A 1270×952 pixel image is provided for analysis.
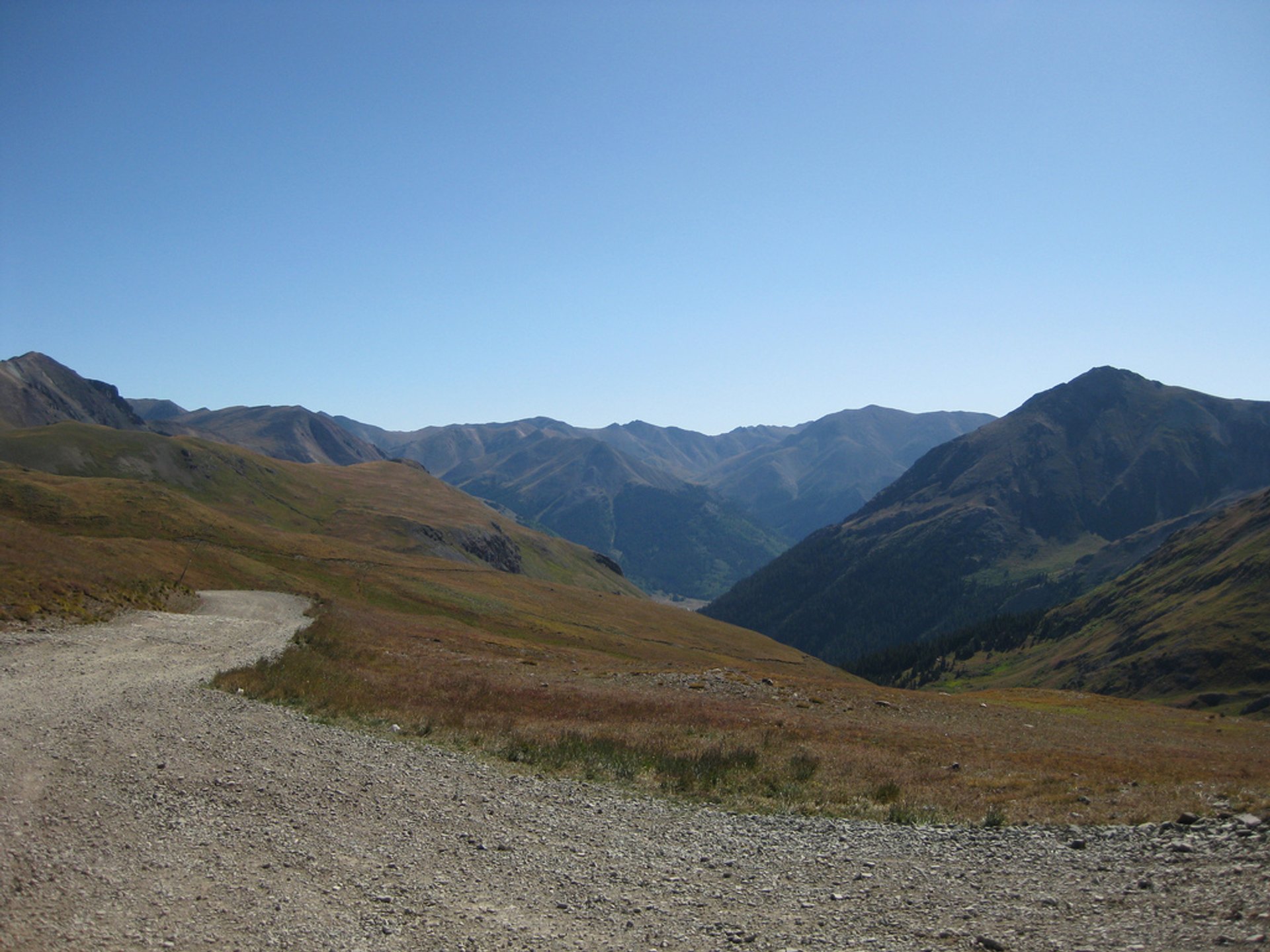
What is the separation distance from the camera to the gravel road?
10156mm

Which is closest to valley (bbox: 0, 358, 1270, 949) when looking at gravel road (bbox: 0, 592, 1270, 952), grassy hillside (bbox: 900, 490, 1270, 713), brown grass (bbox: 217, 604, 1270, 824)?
gravel road (bbox: 0, 592, 1270, 952)

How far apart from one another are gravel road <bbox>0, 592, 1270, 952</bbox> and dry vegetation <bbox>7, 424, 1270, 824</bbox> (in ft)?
8.26

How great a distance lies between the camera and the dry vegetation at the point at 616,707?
63.5 feet

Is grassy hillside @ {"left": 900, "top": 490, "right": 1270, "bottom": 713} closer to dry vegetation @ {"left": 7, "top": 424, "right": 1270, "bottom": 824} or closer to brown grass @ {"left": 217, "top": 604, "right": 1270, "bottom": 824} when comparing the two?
dry vegetation @ {"left": 7, "top": 424, "right": 1270, "bottom": 824}

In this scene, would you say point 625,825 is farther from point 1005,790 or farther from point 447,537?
point 447,537

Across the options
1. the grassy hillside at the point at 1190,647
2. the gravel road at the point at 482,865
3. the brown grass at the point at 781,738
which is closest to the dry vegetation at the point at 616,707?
the brown grass at the point at 781,738

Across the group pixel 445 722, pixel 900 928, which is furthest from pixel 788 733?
pixel 900 928

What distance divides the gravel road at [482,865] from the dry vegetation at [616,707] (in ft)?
8.26

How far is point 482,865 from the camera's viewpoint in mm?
12648

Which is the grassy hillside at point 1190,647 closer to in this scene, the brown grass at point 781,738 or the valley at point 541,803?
the brown grass at point 781,738

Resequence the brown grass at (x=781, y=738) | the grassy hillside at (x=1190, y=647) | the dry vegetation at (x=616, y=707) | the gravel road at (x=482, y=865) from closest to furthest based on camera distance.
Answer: the gravel road at (x=482, y=865), the brown grass at (x=781, y=738), the dry vegetation at (x=616, y=707), the grassy hillside at (x=1190, y=647)

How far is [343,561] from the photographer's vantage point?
93500 mm

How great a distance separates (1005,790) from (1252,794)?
5.29 m

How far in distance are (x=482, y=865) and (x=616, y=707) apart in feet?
58.0
